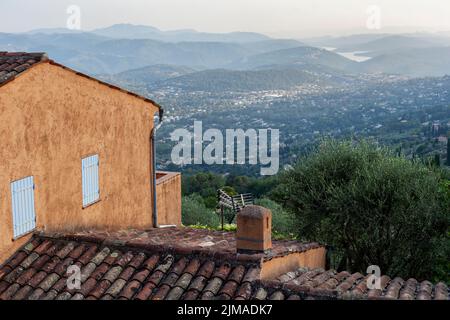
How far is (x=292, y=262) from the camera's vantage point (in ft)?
27.9

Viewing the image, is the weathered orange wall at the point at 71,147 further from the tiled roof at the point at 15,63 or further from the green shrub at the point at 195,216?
the green shrub at the point at 195,216

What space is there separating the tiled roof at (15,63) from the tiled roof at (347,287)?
4627 millimetres

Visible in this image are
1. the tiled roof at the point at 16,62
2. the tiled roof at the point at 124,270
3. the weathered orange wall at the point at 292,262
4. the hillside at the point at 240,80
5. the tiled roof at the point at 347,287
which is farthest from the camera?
the hillside at the point at 240,80

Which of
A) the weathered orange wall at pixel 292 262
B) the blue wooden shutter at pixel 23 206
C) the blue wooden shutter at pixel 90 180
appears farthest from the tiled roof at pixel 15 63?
the weathered orange wall at pixel 292 262

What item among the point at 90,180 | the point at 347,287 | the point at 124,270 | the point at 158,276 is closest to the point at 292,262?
the point at 347,287

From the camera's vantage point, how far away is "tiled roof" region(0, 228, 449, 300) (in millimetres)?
6797

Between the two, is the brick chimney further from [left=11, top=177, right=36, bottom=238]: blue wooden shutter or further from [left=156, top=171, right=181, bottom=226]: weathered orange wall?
[left=156, top=171, right=181, bottom=226]: weathered orange wall

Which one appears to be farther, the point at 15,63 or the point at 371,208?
the point at 371,208

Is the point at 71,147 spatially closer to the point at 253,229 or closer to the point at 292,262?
the point at 253,229

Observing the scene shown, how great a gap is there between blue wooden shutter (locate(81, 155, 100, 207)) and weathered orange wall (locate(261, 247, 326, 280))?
393 centimetres

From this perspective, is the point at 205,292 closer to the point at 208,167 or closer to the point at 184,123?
the point at 208,167

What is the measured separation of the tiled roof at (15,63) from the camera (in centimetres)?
779

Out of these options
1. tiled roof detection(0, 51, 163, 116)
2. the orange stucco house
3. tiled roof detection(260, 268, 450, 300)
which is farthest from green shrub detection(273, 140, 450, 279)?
tiled roof detection(0, 51, 163, 116)

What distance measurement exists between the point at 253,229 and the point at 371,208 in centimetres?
678
